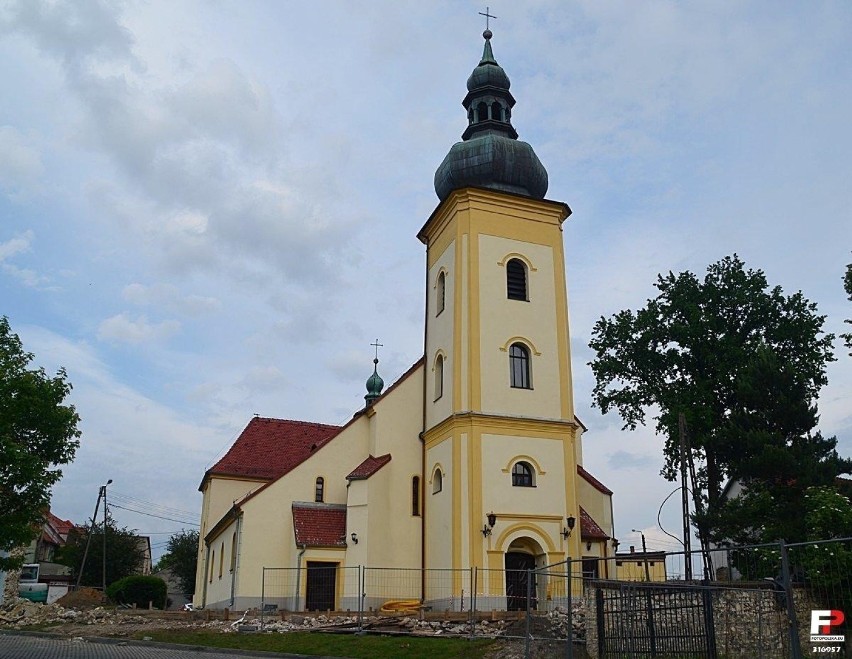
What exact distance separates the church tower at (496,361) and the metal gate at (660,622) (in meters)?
9.11

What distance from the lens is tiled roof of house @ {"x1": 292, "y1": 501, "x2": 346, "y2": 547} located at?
27156 mm

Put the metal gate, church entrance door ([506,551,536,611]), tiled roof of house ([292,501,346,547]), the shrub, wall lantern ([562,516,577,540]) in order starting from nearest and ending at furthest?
the metal gate
church entrance door ([506,551,536,611])
wall lantern ([562,516,577,540])
tiled roof of house ([292,501,346,547])
the shrub

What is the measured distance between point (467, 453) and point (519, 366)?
152 inches

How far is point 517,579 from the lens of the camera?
83.4 ft

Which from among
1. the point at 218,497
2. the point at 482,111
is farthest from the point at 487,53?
the point at 218,497

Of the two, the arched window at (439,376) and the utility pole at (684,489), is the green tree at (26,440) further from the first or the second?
the utility pole at (684,489)

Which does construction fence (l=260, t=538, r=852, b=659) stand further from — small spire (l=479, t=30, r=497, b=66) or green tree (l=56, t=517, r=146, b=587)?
green tree (l=56, t=517, r=146, b=587)

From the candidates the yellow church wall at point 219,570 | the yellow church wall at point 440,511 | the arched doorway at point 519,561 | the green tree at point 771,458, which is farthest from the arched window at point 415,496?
the green tree at point 771,458

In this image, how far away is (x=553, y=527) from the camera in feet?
84.6

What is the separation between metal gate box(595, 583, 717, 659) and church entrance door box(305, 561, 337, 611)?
13417 mm

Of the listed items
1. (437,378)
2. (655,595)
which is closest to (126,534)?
(437,378)

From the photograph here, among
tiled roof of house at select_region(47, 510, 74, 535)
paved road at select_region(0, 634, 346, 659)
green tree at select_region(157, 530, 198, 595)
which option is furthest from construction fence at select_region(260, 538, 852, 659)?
tiled roof of house at select_region(47, 510, 74, 535)

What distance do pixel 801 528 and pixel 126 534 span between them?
4849 cm

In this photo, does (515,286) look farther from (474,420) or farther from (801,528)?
(801,528)
